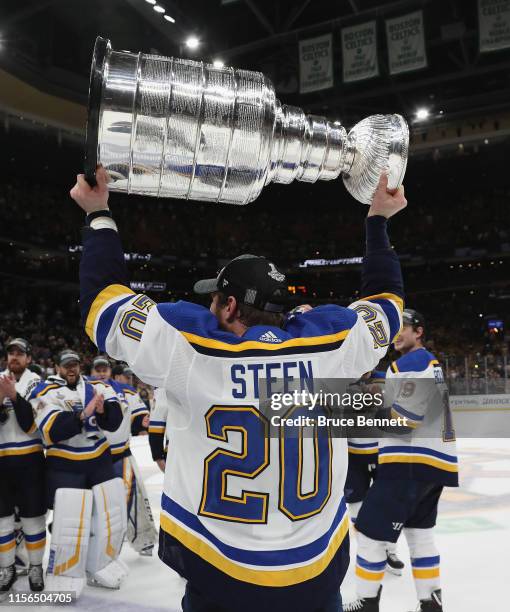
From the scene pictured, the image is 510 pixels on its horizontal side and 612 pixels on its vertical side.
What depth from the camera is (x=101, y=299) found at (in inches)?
50.6

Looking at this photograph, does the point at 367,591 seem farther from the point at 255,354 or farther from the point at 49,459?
the point at 255,354

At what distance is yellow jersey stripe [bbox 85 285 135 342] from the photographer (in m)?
1.28

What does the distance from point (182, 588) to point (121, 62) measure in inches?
129

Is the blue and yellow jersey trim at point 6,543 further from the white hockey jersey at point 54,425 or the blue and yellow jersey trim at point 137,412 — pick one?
the blue and yellow jersey trim at point 137,412

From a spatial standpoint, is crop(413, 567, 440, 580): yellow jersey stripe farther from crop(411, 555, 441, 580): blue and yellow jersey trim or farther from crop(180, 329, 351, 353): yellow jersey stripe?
crop(180, 329, 351, 353): yellow jersey stripe

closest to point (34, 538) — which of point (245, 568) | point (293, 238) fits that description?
point (245, 568)

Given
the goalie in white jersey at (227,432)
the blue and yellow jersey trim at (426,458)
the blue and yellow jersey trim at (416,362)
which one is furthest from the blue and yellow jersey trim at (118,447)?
the goalie in white jersey at (227,432)

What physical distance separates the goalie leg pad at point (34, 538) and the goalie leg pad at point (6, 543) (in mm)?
87

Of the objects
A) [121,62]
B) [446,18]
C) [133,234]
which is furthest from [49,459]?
[133,234]

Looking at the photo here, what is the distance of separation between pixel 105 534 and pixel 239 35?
12344 mm

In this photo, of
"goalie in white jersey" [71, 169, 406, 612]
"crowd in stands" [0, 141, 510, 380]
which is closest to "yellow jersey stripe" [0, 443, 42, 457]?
"goalie in white jersey" [71, 169, 406, 612]

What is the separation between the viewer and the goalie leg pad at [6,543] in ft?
12.1

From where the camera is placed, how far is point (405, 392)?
3230 mm

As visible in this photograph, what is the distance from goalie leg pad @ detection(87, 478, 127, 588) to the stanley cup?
2.78 metres
